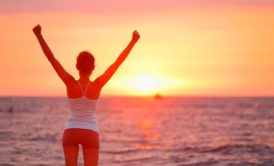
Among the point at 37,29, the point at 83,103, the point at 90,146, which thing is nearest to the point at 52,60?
the point at 37,29

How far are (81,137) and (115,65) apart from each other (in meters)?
0.78

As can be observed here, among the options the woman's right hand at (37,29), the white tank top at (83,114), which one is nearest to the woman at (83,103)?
the white tank top at (83,114)

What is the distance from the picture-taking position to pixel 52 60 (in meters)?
5.09

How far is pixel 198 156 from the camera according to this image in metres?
22.8

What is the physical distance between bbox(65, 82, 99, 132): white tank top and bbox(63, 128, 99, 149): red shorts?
0.04m

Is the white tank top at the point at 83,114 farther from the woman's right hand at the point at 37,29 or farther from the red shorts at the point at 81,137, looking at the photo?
the woman's right hand at the point at 37,29

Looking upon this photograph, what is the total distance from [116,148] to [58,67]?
2136 centimetres

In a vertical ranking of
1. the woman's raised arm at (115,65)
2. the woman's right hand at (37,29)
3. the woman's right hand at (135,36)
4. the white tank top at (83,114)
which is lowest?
the white tank top at (83,114)

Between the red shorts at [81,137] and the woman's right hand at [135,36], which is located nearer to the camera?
the red shorts at [81,137]

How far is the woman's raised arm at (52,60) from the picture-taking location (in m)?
5.04

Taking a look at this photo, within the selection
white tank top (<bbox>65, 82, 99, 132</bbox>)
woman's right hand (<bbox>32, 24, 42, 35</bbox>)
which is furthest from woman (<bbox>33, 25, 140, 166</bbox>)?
woman's right hand (<bbox>32, 24, 42, 35</bbox>)

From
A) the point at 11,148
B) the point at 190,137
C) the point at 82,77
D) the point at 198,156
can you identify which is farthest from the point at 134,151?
the point at 82,77

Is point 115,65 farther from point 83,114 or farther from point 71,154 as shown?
point 71,154

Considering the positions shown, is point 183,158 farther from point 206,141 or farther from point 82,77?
point 82,77
